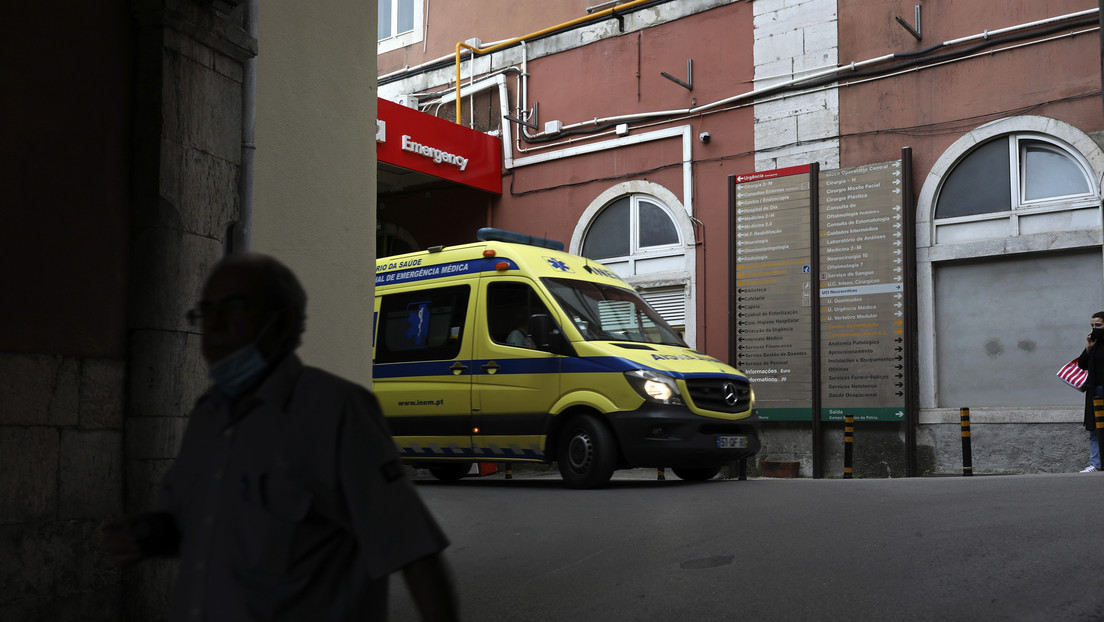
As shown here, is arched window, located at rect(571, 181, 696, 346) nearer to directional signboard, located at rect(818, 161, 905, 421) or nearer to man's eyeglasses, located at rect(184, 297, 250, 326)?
directional signboard, located at rect(818, 161, 905, 421)

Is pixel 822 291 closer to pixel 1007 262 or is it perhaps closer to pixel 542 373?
pixel 1007 262

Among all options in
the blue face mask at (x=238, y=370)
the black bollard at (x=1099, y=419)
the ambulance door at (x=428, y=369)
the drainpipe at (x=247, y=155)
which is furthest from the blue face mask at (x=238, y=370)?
the black bollard at (x=1099, y=419)

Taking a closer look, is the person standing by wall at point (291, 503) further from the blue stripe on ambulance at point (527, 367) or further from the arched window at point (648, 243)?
the arched window at point (648, 243)

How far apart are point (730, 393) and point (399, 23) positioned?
51.2 ft

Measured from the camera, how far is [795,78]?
55.5 ft

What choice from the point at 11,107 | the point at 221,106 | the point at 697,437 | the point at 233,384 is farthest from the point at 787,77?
the point at 233,384

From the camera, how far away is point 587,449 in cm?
1064

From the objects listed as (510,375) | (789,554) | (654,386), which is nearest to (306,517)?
(789,554)

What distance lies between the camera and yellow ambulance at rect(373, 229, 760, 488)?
34.2ft

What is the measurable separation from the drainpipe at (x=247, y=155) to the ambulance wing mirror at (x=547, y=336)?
448cm

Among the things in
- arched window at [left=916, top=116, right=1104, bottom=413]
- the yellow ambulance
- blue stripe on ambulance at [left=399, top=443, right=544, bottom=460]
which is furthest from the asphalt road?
arched window at [left=916, top=116, right=1104, bottom=413]

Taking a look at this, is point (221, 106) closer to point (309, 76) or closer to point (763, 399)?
point (309, 76)

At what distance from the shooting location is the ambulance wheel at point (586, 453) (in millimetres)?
10453

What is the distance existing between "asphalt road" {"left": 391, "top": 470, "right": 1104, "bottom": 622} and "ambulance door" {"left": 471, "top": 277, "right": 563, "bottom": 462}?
1.11 meters
